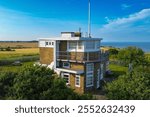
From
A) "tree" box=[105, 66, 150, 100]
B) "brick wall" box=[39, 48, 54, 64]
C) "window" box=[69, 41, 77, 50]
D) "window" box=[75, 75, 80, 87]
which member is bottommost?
"window" box=[75, 75, 80, 87]

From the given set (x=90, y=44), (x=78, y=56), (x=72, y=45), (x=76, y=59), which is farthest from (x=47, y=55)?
(x=90, y=44)

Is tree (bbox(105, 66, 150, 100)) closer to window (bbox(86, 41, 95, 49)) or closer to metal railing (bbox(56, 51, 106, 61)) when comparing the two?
metal railing (bbox(56, 51, 106, 61))

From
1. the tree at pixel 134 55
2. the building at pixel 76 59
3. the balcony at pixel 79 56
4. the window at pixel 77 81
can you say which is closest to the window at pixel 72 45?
the building at pixel 76 59

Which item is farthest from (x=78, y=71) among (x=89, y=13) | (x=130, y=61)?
(x=130, y=61)

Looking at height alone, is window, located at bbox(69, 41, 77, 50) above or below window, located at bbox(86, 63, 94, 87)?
above

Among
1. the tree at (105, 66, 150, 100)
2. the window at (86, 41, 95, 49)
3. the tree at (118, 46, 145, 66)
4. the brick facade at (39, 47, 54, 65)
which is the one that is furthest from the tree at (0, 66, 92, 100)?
the tree at (118, 46, 145, 66)

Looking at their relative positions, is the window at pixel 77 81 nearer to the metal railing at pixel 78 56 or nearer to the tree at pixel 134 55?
the metal railing at pixel 78 56
